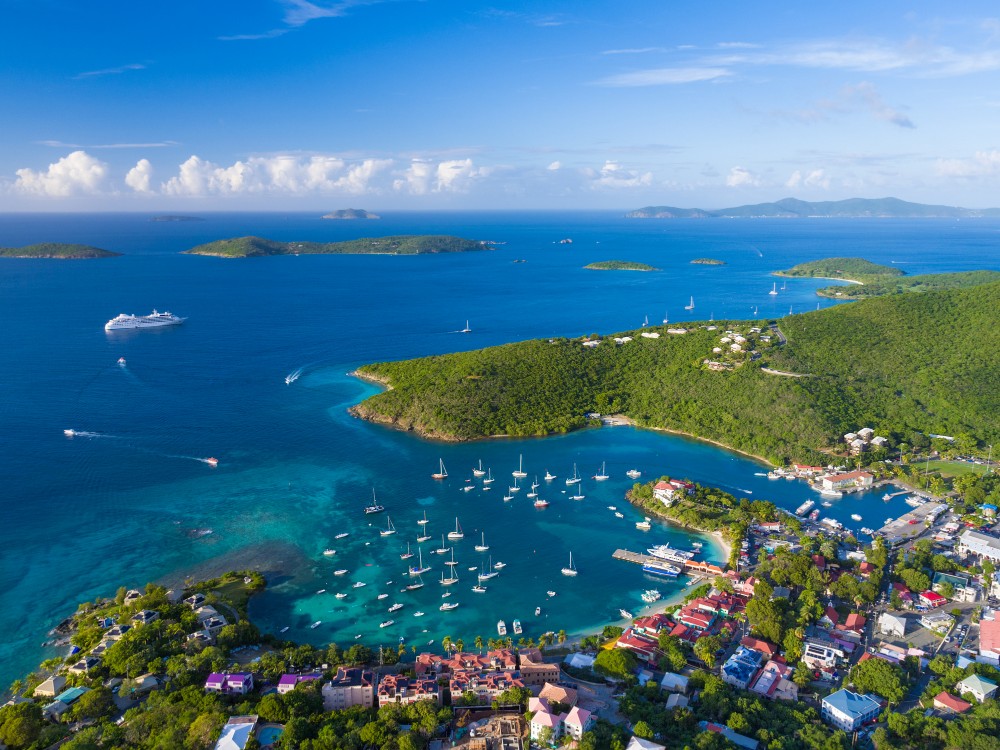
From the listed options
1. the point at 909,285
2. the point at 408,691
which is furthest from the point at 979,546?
the point at 909,285

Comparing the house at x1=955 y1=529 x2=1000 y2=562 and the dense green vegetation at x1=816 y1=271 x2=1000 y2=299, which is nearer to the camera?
the house at x1=955 y1=529 x2=1000 y2=562

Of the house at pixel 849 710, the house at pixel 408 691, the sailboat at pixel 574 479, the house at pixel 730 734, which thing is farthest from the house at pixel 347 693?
the sailboat at pixel 574 479

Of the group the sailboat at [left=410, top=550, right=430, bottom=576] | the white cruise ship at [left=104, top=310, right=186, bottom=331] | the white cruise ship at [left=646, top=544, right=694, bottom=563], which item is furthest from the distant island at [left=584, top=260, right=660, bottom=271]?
the sailboat at [left=410, top=550, right=430, bottom=576]

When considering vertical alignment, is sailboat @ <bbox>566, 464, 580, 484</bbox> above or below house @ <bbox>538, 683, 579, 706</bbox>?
above

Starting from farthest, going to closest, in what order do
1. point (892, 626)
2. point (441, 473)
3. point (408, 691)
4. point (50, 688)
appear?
1. point (441, 473)
2. point (892, 626)
3. point (50, 688)
4. point (408, 691)

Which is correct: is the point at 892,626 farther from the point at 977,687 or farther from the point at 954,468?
the point at 954,468

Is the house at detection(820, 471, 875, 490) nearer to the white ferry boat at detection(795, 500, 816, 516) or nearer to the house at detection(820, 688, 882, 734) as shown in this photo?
the white ferry boat at detection(795, 500, 816, 516)

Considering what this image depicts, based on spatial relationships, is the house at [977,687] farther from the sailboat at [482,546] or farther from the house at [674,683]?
the sailboat at [482,546]
